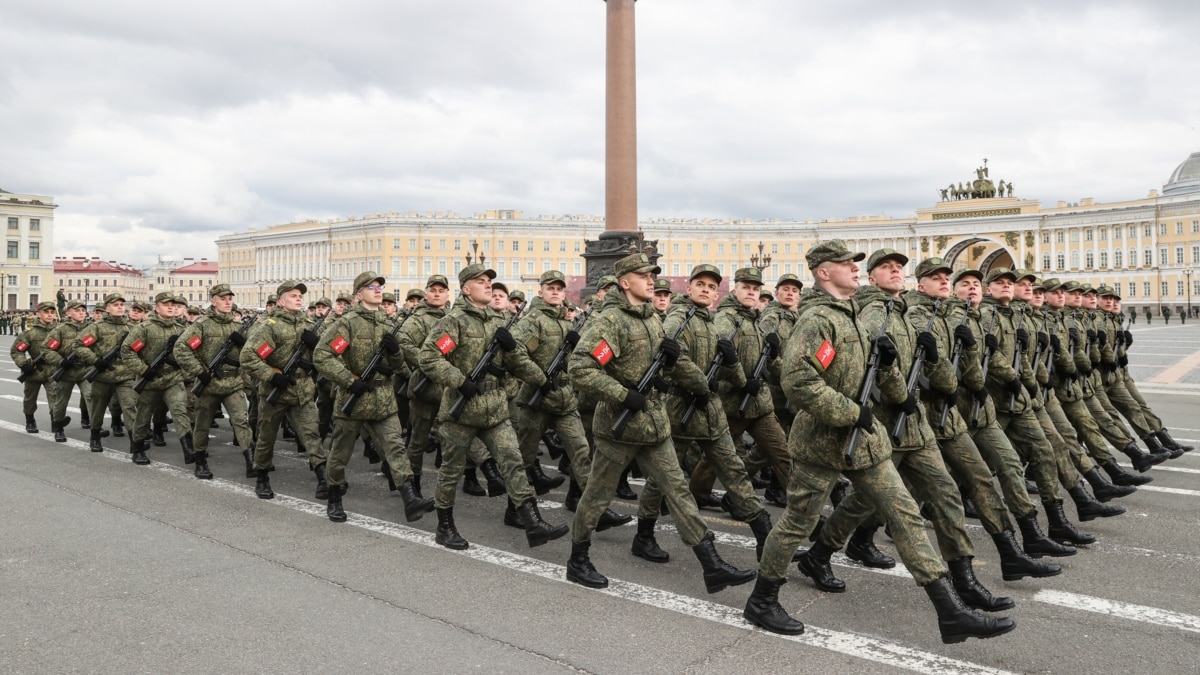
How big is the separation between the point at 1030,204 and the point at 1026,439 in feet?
354

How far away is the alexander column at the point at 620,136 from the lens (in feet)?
73.9

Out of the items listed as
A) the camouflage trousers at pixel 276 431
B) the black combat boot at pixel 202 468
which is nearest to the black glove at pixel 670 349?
the camouflage trousers at pixel 276 431

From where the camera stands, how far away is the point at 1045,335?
7.41m

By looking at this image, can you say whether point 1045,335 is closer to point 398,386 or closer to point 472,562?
point 472,562

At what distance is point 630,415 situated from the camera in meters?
5.11

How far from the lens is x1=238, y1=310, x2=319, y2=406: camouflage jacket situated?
7.90m

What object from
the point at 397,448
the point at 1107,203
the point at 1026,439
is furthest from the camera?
the point at 1107,203

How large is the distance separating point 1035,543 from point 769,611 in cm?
241

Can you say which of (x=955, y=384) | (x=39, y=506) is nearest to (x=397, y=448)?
(x=39, y=506)

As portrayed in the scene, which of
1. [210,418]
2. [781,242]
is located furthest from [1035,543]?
[781,242]

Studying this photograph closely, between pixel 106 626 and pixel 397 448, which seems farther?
pixel 397 448

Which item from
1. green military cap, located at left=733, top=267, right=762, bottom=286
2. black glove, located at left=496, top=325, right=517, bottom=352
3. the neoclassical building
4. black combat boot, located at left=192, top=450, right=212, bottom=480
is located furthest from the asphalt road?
the neoclassical building

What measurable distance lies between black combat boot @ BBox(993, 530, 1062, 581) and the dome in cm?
11993

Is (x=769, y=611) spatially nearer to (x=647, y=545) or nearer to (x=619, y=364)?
(x=647, y=545)
